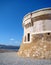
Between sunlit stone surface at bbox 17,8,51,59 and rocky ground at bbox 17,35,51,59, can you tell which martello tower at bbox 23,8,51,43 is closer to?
sunlit stone surface at bbox 17,8,51,59

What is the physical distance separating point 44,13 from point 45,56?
4836 millimetres

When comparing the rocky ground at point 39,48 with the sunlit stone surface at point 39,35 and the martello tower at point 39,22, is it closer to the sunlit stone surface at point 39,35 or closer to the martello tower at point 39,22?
the sunlit stone surface at point 39,35

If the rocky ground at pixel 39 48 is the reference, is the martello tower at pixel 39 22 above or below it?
above

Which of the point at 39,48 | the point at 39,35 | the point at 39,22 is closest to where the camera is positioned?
the point at 39,48

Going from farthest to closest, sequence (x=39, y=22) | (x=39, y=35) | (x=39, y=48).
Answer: (x=39, y=22) → (x=39, y=35) → (x=39, y=48)

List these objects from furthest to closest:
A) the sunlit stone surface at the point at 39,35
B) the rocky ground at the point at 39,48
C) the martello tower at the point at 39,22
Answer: the martello tower at the point at 39,22, the sunlit stone surface at the point at 39,35, the rocky ground at the point at 39,48

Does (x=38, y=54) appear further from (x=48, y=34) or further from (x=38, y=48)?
(x=48, y=34)

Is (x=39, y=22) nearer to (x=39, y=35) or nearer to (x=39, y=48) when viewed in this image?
(x=39, y=35)

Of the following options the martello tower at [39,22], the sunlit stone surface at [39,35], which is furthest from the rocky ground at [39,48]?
the martello tower at [39,22]

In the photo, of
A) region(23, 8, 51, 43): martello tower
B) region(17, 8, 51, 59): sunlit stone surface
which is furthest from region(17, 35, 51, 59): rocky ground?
region(23, 8, 51, 43): martello tower

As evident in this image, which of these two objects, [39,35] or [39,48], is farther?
[39,35]

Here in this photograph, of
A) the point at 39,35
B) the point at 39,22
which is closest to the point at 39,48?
the point at 39,35

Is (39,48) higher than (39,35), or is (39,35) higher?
(39,35)

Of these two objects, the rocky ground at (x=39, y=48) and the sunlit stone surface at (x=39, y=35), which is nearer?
the rocky ground at (x=39, y=48)
